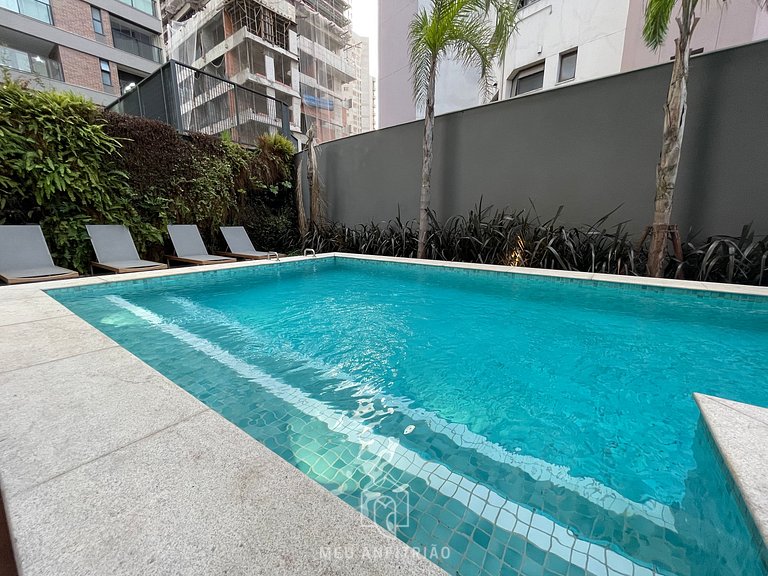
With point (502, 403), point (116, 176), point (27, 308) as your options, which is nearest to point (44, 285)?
point (27, 308)

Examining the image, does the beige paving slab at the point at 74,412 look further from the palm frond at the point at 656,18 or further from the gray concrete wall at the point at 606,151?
the palm frond at the point at 656,18

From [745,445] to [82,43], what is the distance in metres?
23.8

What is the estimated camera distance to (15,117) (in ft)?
15.5

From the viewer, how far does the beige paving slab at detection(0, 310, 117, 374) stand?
5.69 feet

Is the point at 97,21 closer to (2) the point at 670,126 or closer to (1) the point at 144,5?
(1) the point at 144,5

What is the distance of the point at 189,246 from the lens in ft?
20.6

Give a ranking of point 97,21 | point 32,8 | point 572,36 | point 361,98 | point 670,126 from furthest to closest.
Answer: point 361,98 < point 97,21 < point 32,8 < point 572,36 < point 670,126

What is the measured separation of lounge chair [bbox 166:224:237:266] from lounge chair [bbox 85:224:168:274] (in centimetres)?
59

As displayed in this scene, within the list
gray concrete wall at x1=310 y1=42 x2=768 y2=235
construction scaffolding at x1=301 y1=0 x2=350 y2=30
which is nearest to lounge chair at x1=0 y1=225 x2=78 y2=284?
gray concrete wall at x1=310 y1=42 x2=768 y2=235


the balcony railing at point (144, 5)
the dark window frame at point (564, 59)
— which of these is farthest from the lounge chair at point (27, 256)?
the balcony railing at point (144, 5)

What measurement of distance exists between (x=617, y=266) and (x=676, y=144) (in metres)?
1.41

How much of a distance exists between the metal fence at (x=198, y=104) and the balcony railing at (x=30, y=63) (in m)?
8.96

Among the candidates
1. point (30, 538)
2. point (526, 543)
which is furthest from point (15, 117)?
point (526, 543)

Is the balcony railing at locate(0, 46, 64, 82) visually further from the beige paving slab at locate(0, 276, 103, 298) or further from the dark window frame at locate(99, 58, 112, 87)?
the beige paving slab at locate(0, 276, 103, 298)
